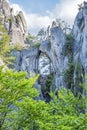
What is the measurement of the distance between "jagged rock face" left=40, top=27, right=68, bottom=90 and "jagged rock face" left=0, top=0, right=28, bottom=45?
1514 centimetres

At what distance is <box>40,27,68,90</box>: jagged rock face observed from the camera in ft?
134

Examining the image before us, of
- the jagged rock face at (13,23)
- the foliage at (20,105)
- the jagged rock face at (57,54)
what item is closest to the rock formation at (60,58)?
the jagged rock face at (57,54)

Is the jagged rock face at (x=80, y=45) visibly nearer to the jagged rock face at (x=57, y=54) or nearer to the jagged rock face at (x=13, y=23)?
the jagged rock face at (x=57, y=54)

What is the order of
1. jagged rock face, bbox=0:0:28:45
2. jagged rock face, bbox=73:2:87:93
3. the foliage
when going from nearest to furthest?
the foliage
jagged rock face, bbox=73:2:87:93
jagged rock face, bbox=0:0:28:45

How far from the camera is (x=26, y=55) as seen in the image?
164ft

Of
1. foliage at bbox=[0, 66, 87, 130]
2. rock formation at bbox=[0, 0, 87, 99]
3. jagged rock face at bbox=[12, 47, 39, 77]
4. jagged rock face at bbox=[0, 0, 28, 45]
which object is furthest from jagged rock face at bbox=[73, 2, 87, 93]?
jagged rock face at bbox=[0, 0, 28, 45]

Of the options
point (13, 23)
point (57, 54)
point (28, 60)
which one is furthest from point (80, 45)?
point (13, 23)

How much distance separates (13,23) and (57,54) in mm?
24750

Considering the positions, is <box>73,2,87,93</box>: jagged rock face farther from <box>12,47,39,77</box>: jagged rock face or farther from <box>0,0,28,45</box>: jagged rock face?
<box>0,0,28,45</box>: jagged rock face

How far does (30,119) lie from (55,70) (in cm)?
2708

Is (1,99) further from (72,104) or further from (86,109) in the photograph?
(86,109)

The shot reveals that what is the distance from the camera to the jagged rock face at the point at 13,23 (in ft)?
203

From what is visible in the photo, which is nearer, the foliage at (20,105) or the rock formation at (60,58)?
the foliage at (20,105)

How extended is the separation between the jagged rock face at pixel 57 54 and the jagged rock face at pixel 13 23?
15145 millimetres
